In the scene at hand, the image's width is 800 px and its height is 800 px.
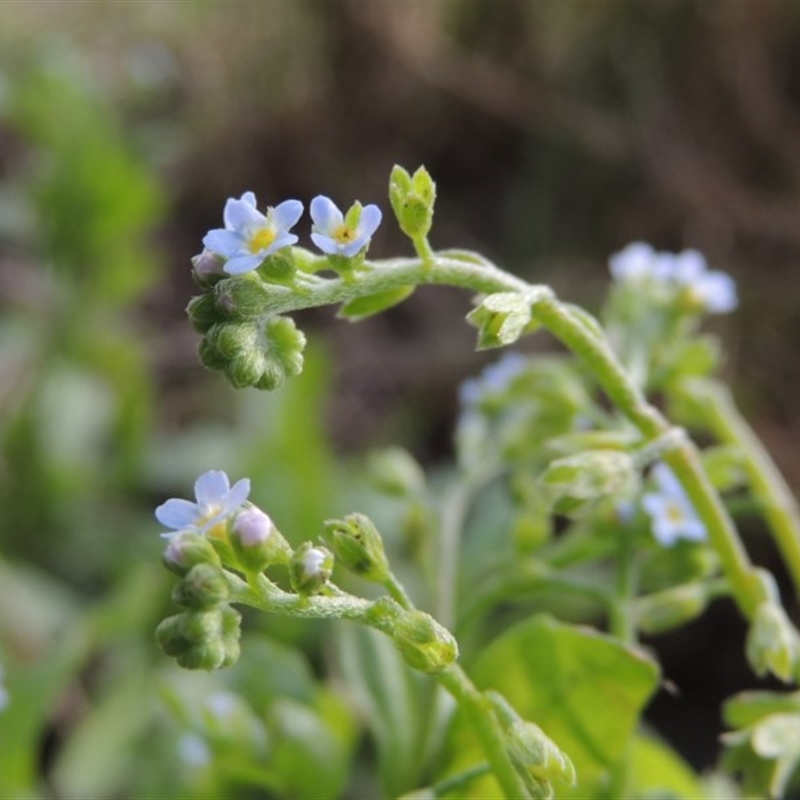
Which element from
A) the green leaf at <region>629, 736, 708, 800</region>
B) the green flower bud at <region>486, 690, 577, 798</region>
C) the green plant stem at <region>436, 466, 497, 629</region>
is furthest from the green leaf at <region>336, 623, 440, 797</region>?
the green flower bud at <region>486, 690, 577, 798</region>

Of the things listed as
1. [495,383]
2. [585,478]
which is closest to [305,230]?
[495,383]

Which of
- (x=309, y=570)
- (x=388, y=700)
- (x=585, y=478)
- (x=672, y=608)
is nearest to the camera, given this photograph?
(x=309, y=570)

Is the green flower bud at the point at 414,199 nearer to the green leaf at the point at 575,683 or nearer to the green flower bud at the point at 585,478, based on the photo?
the green flower bud at the point at 585,478

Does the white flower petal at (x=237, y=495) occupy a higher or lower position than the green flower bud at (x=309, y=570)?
higher

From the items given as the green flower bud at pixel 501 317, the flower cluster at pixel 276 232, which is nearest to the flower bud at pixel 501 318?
the green flower bud at pixel 501 317

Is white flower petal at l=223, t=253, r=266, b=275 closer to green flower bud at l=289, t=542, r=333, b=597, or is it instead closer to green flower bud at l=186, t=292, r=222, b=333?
green flower bud at l=186, t=292, r=222, b=333

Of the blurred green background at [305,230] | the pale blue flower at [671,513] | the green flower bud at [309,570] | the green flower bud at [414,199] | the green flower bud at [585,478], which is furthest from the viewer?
the blurred green background at [305,230]

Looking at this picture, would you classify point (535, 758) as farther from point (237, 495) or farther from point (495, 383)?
point (495, 383)
